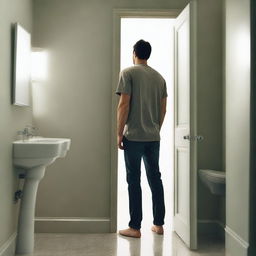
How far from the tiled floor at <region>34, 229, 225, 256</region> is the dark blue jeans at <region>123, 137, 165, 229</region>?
0.55 feet

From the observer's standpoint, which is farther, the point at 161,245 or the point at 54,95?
the point at 54,95

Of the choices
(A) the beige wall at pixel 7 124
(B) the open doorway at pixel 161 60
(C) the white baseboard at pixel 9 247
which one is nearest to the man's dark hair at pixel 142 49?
(A) the beige wall at pixel 7 124

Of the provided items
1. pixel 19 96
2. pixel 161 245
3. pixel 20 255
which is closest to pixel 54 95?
pixel 19 96

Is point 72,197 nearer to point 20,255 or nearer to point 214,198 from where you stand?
point 20,255

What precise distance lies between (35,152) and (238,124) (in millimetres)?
1409

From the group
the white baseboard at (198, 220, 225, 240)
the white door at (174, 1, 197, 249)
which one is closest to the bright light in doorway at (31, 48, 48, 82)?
the white door at (174, 1, 197, 249)

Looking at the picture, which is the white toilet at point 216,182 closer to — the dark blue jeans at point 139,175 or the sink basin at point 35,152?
the dark blue jeans at point 139,175

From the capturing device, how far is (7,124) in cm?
247

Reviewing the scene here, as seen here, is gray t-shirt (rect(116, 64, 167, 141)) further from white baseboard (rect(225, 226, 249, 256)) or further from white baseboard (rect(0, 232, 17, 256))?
white baseboard (rect(0, 232, 17, 256))

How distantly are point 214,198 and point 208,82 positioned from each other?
41.8 inches

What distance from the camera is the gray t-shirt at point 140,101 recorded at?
295 cm

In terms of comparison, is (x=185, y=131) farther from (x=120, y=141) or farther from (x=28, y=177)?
(x=28, y=177)

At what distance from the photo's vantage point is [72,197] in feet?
10.8

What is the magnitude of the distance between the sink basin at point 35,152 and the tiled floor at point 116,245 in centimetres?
69
